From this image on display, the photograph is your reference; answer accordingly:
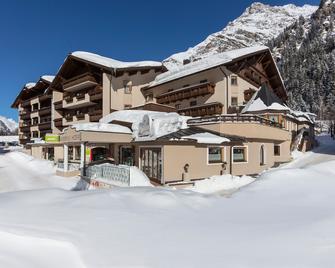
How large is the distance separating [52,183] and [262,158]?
1627 centimetres

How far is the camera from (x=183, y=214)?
16.9 feet

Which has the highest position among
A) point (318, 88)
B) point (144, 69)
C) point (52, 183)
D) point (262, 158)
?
point (318, 88)

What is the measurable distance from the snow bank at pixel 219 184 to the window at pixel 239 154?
74.5 inches

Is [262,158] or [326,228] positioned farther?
[262,158]

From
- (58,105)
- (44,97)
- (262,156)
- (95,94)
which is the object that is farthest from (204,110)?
(44,97)

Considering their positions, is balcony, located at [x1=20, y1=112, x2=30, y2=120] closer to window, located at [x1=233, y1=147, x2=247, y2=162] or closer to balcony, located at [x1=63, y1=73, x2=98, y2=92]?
balcony, located at [x1=63, y1=73, x2=98, y2=92]

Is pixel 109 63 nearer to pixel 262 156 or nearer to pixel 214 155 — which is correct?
pixel 214 155

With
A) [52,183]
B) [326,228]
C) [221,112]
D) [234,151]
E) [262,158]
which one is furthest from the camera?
[221,112]

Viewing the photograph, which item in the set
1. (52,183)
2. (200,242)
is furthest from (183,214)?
(52,183)

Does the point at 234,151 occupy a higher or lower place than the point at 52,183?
higher

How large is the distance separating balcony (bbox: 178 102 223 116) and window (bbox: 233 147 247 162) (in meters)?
8.55

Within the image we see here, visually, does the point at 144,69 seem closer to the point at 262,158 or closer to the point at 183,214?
the point at 262,158

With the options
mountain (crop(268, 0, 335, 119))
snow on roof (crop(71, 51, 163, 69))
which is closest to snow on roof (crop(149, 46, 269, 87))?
snow on roof (crop(71, 51, 163, 69))

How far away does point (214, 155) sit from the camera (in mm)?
18797
